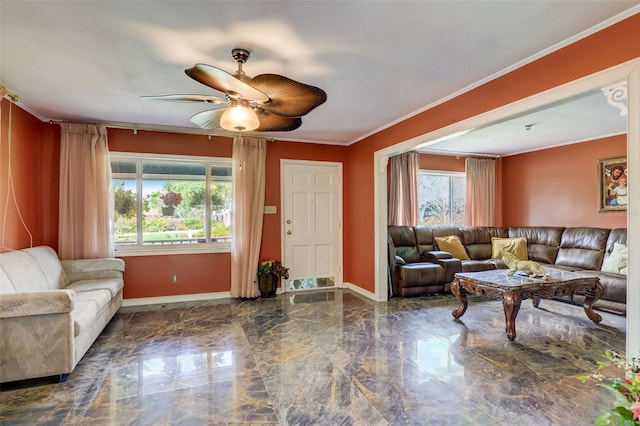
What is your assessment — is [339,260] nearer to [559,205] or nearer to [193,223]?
[193,223]

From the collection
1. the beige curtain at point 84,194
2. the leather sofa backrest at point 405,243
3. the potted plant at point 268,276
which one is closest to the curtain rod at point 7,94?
the beige curtain at point 84,194

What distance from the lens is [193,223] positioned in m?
4.74

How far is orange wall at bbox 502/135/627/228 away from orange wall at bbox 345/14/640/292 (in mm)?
3470

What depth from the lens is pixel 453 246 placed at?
5.48 meters

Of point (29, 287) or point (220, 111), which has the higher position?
point (220, 111)

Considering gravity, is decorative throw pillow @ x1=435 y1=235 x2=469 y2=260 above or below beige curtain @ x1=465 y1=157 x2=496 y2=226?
below

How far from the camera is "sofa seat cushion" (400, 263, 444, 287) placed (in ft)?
15.5

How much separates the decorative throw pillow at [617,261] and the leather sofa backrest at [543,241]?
2.88 feet

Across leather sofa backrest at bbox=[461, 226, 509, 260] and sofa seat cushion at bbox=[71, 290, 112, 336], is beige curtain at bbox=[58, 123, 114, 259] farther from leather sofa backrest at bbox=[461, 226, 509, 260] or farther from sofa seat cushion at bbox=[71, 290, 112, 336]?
leather sofa backrest at bbox=[461, 226, 509, 260]

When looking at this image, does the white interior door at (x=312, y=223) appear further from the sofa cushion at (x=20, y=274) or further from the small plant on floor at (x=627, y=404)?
the small plant on floor at (x=627, y=404)

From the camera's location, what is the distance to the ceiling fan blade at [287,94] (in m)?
2.11

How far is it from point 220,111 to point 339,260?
11.7 ft

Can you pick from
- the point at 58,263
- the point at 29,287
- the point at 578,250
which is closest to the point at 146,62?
the point at 29,287

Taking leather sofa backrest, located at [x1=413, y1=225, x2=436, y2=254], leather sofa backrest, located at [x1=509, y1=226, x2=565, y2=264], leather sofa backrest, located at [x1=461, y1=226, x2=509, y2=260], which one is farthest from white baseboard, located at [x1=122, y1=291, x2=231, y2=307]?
leather sofa backrest, located at [x1=509, y1=226, x2=565, y2=264]
